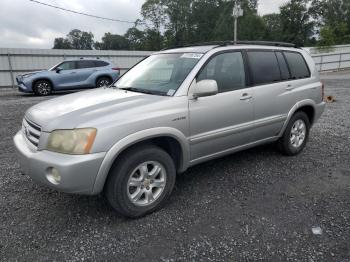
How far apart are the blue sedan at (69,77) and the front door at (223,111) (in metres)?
10.7

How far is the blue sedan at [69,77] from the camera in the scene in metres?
12.5

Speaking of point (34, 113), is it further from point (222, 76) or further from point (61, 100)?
point (222, 76)

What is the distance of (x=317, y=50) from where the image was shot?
23.4 meters

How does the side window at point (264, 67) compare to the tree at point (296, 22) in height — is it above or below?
below

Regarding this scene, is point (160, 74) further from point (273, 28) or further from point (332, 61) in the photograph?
point (273, 28)

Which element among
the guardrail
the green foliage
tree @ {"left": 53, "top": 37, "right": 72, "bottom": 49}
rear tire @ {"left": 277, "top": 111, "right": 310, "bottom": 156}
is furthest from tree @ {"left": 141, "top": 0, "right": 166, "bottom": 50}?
rear tire @ {"left": 277, "top": 111, "right": 310, "bottom": 156}

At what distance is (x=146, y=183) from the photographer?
10.4ft

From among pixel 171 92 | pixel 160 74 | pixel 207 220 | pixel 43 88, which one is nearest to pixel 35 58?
pixel 43 88

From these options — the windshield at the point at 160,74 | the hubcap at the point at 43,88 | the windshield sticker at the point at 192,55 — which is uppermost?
the windshield sticker at the point at 192,55

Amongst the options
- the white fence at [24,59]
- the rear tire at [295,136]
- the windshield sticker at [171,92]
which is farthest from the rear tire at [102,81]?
the windshield sticker at [171,92]

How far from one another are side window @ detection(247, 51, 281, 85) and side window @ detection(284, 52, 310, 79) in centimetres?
35

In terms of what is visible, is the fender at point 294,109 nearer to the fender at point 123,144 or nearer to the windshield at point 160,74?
the windshield at point 160,74

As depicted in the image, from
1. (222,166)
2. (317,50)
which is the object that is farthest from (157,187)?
(317,50)

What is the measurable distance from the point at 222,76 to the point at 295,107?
1514 mm
